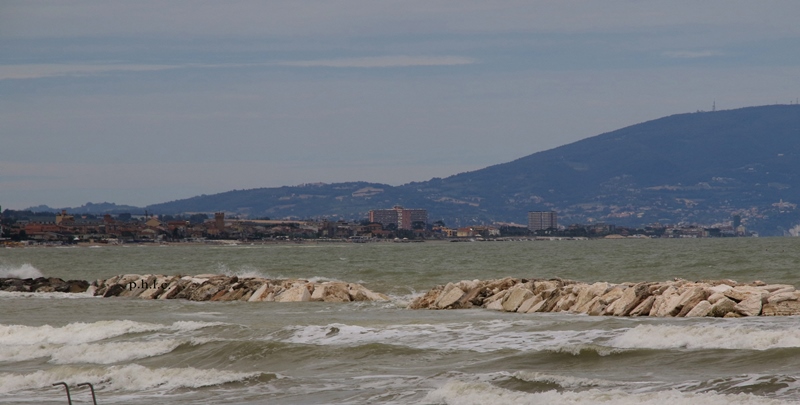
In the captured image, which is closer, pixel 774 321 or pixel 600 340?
pixel 600 340

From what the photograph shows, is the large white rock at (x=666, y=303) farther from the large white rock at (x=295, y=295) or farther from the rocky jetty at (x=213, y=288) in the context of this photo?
the large white rock at (x=295, y=295)

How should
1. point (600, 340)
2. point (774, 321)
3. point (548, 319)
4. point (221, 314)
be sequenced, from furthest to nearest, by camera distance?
point (221, 314)
point (548, 319)
point (774, 321)
point (600, 340)

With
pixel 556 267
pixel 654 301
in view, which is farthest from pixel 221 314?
pixel 556 267

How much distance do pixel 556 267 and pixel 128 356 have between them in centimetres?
4720

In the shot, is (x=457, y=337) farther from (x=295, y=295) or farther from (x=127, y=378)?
(x=295, y=295)

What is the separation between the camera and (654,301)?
27.9 m

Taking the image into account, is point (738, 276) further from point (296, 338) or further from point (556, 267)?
point (296, 338)

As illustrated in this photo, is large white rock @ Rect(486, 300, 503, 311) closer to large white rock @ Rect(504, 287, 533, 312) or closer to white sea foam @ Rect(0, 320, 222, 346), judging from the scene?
large white rock @ Rect(504, 287, 533, 312)

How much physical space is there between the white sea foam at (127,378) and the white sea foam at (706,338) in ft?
23.5

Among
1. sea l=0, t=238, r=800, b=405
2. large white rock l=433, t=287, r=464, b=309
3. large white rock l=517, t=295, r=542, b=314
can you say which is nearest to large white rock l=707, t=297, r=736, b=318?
sea l=0, t=238, r=800, b=405

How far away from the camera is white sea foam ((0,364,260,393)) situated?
20.8 meters

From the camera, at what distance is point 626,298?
28.7 metres

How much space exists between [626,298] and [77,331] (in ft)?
44.7

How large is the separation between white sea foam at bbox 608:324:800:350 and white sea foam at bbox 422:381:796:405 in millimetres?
4116
